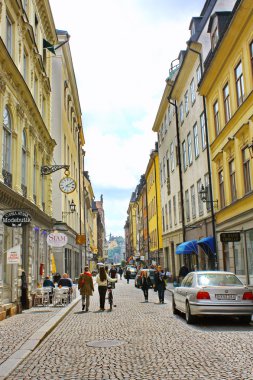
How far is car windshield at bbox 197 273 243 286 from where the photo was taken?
13.0m

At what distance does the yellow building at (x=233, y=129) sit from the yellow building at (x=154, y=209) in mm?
25722

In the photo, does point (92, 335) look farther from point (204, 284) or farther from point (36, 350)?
point (204, 284)

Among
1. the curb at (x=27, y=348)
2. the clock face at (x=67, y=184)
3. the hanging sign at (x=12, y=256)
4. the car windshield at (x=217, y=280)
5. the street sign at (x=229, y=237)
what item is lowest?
the curb at (x=27, y=348)

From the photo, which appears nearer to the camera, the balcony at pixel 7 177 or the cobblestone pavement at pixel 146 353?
the cobblestone pavement at pixel 146 353

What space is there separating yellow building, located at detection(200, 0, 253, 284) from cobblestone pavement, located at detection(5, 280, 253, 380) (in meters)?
6.80

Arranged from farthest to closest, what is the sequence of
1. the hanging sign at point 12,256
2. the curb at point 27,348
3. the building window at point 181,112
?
the building window at point 181,112 < the hanging sign at point 12,256 < the curb at point 27,348

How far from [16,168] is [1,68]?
155 inches

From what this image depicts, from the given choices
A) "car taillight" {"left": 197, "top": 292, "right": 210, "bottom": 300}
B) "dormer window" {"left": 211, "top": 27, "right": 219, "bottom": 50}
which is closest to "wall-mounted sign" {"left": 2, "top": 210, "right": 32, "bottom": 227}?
"car taillight" {"left": 197, "top": 292, "right": 210, "bottom": 300}

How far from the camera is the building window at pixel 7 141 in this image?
16.0 meters

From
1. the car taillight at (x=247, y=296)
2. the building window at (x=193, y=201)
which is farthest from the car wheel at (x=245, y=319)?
the building window at (x=193, y=201)

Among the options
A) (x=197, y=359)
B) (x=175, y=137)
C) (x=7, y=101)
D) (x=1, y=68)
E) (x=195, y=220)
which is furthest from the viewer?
Result: (x=175, y=137)

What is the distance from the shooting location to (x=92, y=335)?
37.0 feet

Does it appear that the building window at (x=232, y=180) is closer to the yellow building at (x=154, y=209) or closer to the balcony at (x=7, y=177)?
the balcony at (x=7, y=177)

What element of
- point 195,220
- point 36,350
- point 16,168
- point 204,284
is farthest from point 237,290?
point 195,220
